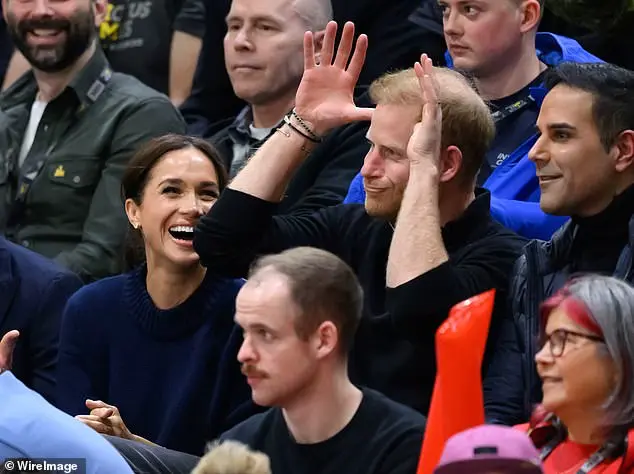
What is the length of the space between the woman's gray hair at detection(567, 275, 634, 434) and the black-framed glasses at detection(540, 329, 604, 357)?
1.2 inches

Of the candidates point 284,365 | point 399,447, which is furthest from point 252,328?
point 399,447

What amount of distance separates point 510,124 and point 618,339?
1530mm

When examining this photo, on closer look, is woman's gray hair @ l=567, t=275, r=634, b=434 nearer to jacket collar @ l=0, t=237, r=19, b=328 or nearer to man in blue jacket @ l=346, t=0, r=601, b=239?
man in blue jacket @ l=346, t=0, r=601, b=239

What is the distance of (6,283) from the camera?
448 centimetres

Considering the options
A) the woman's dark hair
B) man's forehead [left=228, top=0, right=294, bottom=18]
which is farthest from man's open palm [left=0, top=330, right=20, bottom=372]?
man's forehead [left=228, top=0, right=294, bottom=18]

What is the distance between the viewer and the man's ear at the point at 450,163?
12.4 ft

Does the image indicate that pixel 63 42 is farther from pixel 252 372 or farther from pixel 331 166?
pixel 252 372

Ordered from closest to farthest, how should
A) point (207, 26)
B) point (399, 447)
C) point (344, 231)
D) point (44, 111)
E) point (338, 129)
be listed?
1. point (399, 447)
2. point (344, 231)
3. point (338, 129)
4. point (44, 111)
5. point (207, 26)

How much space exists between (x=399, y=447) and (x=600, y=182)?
874mm

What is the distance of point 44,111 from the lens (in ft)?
17.8

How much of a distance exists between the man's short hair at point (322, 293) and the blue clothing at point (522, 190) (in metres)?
0.90

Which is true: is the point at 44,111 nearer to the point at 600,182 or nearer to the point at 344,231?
the point at 344,231

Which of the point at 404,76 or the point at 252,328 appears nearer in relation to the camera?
the point at 252,328

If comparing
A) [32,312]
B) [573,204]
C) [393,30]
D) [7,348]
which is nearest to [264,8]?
[393,30]
